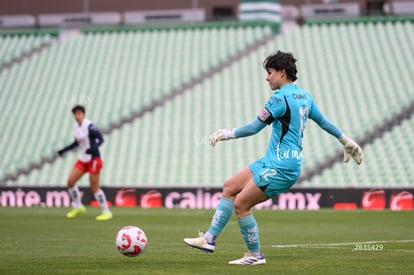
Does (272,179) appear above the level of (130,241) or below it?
above

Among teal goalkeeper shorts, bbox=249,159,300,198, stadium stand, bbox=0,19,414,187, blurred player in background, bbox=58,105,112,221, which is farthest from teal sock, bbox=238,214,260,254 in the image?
stadium stand, bbox=0,19,414,187

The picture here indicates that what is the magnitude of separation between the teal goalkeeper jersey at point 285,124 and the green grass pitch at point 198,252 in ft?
3.81

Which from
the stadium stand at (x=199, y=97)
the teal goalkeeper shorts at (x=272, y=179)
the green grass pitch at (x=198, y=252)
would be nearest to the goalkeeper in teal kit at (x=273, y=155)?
the teal goalkeeper shorts at (x=272, y=179)

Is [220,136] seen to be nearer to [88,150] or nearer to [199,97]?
[88,150]

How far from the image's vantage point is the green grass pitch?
9.66 m

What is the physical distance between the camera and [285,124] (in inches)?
392

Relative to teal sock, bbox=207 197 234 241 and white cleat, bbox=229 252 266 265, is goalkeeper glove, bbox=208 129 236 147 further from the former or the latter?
white cleat, bbox=229 252 266 265

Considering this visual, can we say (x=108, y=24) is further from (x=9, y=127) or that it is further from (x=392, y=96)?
(x=392, y=96)

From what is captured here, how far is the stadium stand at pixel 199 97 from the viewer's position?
30.6 metres

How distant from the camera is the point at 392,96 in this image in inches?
1297

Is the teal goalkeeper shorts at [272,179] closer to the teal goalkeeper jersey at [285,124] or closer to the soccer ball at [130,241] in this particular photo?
the teal goalkeeper jersey at [285,124]

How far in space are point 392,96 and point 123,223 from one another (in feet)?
56.3

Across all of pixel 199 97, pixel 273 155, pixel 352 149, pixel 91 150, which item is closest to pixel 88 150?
pixel 91 150

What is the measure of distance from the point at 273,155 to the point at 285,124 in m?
0.37
